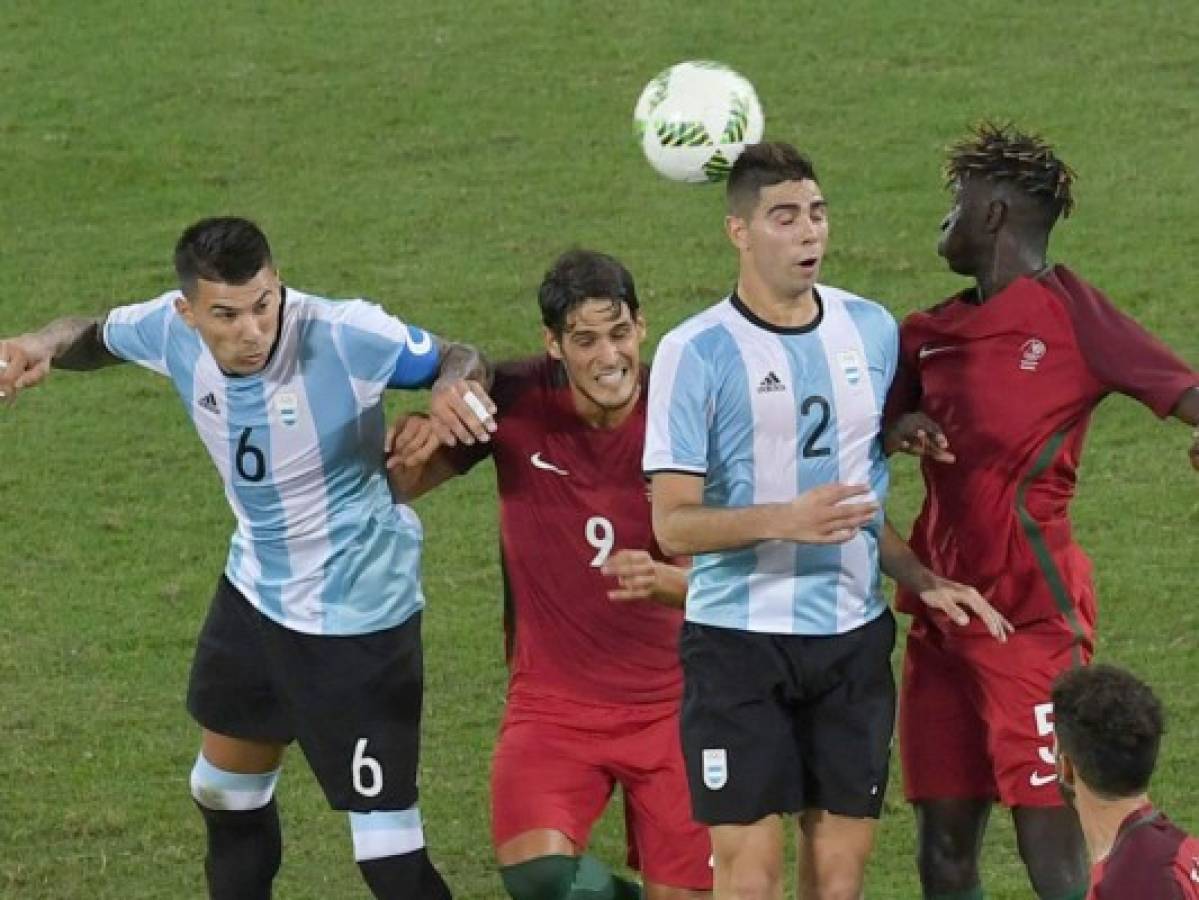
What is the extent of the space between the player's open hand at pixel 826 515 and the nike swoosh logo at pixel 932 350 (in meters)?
0.87

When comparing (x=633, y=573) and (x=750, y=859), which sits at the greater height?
(x=633, y=573)

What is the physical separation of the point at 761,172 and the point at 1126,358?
108cm

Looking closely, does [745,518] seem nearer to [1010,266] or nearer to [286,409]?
[1010,266]

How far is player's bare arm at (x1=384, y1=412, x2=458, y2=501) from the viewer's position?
7914 mm

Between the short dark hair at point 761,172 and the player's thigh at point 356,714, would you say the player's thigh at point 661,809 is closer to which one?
the player's thigh at point 356,714

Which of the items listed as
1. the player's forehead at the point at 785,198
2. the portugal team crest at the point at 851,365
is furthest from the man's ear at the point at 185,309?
the portugal team crest at the point at 851,365

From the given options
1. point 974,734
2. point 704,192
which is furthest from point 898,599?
point 704,192

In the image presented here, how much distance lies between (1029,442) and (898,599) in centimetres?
62

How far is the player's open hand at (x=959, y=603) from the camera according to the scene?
751 cm

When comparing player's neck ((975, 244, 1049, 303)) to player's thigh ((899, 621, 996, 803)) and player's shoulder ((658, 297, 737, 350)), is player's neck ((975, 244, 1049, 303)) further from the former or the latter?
player's thigh ((899, 621, 996, 803))

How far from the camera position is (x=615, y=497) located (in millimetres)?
8227

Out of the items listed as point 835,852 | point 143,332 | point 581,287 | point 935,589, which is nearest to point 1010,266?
point 935,589

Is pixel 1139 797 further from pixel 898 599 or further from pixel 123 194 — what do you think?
pixel 123 194

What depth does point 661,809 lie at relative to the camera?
8.12 metres
